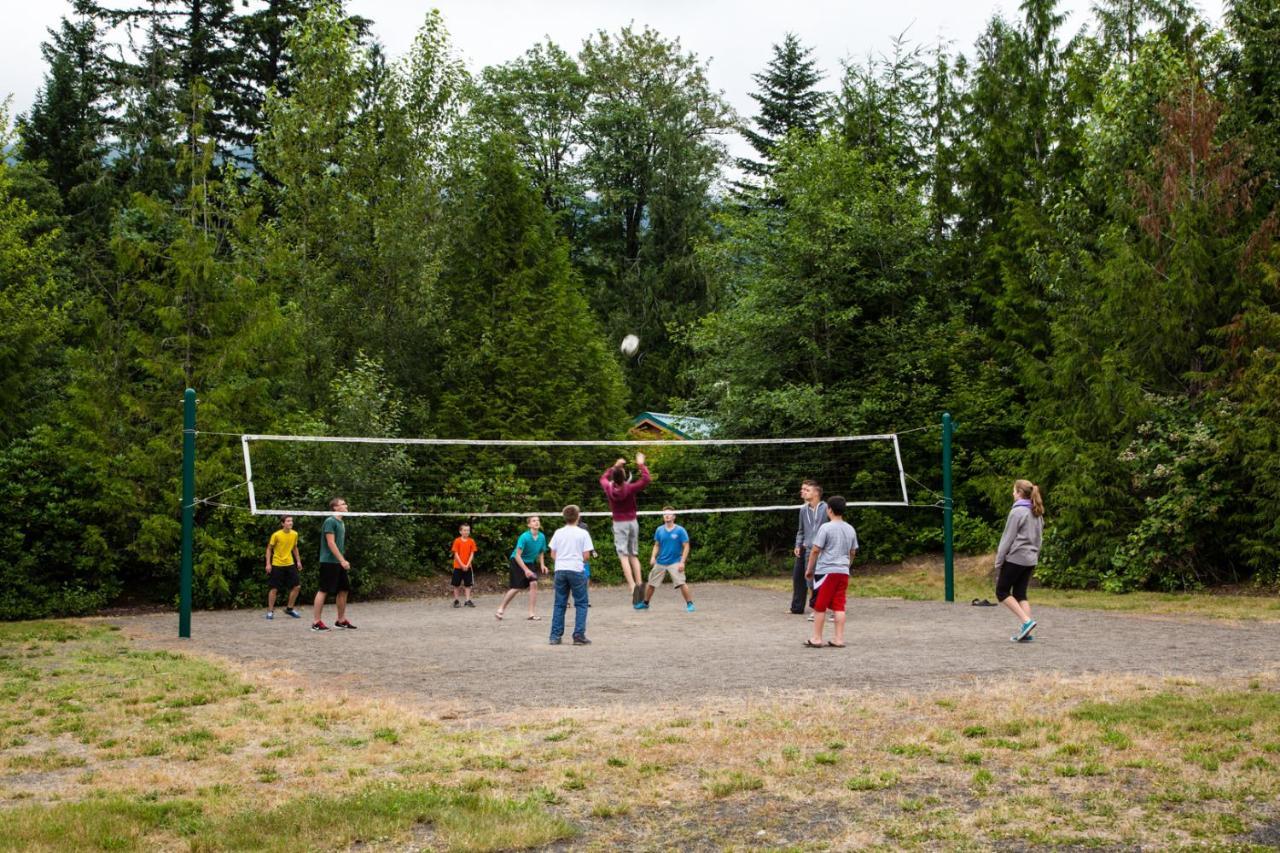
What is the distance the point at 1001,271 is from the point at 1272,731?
22255 mm

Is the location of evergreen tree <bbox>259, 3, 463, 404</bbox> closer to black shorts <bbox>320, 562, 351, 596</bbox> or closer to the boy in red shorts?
black shorts <bbox>320, 562, 351, 596</bbox>

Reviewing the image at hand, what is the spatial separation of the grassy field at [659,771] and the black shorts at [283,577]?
8203mm

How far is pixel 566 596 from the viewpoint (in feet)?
39.5

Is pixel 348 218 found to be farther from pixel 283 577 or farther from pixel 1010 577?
pixel 1010 577

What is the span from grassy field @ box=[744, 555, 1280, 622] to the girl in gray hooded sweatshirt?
13.0ft

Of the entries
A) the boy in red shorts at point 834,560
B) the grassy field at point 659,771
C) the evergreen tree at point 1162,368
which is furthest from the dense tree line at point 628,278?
the grassy field at point 659,771

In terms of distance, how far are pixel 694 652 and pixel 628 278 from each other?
29.4m

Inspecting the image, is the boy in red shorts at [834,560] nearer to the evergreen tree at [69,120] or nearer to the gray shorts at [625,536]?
the gray shorts at [625,536]

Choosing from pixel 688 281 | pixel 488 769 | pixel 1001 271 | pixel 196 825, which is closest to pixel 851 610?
pixel 488 769

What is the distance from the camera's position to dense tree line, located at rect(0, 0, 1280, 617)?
1955 cm

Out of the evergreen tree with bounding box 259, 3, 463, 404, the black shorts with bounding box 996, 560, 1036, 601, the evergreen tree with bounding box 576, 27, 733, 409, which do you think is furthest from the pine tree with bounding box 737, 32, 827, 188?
the black shorts with bounding box 996, 560, 1036, 601

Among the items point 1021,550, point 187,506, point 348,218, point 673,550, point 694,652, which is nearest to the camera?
point 694,652

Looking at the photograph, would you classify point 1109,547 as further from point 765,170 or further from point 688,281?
point 765,170

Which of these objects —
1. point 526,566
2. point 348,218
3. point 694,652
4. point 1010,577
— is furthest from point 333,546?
point 348,218
